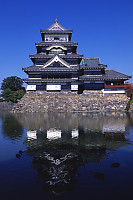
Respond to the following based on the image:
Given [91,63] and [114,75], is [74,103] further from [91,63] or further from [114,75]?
[114,75]

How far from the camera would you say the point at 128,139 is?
1009cm

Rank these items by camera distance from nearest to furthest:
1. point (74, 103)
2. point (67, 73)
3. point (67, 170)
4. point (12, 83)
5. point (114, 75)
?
point (67, 170) < point (74, 103) < point (114, 75) < point (67, 73) < point (12, 83)

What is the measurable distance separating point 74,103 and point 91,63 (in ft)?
36.5

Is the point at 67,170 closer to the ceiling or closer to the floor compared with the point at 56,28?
closer to the floor

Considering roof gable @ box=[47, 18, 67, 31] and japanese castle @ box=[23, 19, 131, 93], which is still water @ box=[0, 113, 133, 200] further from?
roof gable @ box=[47, 18, 67, 31]

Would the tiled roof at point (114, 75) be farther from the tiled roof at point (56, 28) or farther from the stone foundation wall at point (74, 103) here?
the tiled roof at point (56, 28)

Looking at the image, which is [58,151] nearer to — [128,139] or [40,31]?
[128,139]

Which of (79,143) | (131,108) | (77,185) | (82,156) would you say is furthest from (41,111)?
(77,185)

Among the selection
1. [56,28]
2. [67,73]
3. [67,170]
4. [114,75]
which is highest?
[56,28]

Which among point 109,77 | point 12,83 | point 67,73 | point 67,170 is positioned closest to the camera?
point 67,170

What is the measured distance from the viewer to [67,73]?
34.7 m

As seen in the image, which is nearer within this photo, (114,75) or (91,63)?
(114,75)

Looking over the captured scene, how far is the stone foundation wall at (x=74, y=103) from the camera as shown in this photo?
95.9 ft

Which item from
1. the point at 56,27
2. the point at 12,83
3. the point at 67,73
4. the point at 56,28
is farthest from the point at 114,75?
the point at 12,83
